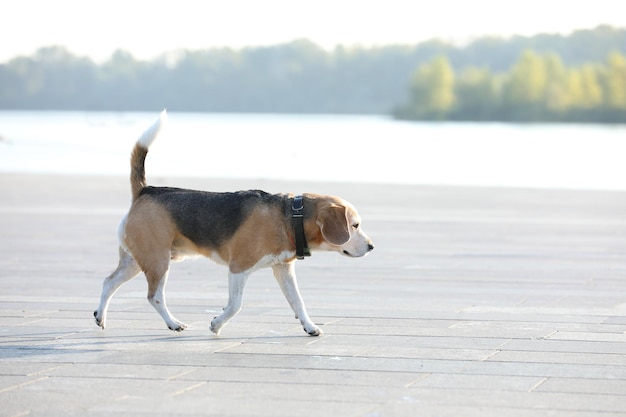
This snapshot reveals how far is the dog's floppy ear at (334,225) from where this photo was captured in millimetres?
7477

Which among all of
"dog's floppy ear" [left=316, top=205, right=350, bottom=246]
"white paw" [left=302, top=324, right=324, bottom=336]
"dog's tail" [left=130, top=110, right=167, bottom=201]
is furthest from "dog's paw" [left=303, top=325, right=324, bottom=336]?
"dog's tail" [left=130, top=110, right=167, bottom=201]

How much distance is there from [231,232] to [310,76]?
91259 millimetres

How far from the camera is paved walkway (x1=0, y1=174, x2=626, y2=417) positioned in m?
5.88

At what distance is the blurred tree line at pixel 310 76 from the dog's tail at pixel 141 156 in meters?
66.0

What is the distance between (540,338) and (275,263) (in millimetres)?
1811

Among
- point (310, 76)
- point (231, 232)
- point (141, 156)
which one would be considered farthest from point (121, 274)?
point (310, 76)

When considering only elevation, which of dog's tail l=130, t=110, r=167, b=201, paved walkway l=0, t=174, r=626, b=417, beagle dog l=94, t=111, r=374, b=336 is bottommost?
paved walkway l=0, t=174, r=626, b=417

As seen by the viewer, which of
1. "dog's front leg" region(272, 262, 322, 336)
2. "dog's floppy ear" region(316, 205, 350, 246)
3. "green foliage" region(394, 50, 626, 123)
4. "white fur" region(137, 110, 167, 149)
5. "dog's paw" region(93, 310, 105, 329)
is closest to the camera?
"dog's floppy ear" region(316, 205, 350, 246)

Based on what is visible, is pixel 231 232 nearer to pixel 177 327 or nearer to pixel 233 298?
pixel 233 298

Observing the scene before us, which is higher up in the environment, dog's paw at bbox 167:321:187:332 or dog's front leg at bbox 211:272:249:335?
dog's front leg at bbox 211:272:249:335

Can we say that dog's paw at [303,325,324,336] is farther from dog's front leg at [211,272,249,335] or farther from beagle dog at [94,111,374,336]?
dog's front leg at [211,272,249,335]

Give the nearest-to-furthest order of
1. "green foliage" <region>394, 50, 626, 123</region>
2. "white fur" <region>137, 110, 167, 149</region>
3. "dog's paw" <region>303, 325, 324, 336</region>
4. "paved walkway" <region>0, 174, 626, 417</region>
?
"paved walkway" <region>0, 174, 626, 417</region>
"dog's paw" <region>303, 325, 324, 336</region>
"white fur" <region>137, 110, 167, 149</region>
"green foliage" <region>394, 50, 626, 123</region>

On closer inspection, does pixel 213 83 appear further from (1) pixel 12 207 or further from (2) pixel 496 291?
(2) pixel 496 291

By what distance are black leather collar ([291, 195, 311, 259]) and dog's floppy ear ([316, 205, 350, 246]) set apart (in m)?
0.12
